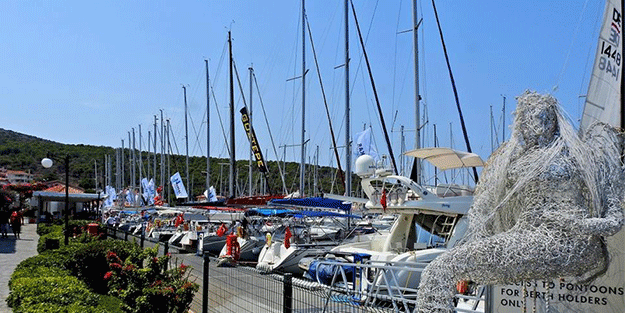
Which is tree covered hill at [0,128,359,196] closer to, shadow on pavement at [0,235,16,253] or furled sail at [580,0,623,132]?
shadow on pavement at [0,235,16,253]

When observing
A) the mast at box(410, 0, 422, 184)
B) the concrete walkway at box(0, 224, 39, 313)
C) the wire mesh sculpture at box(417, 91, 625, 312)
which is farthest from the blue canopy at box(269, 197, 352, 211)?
the wire mesh sculpture at box(417, 91, 625, 312)

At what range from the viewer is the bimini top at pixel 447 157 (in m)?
14.1

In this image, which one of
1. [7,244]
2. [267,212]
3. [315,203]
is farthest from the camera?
[7,244]

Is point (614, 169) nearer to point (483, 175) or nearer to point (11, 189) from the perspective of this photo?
point (483, 175)

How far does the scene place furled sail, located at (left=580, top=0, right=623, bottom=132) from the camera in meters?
10.0

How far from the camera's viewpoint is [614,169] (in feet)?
15.9

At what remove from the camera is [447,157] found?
1436 centimetres

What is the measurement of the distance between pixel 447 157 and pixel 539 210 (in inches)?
390

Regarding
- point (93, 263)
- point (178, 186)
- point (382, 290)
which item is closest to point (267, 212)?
point (93, 263)

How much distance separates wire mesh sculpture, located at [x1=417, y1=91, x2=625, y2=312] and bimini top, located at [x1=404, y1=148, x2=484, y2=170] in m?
8.90

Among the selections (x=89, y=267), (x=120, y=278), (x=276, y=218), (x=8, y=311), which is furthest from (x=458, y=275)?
(x=276, y=218)

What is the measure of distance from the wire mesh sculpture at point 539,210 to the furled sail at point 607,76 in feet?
15.9

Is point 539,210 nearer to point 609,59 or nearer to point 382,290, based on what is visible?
point 609,59

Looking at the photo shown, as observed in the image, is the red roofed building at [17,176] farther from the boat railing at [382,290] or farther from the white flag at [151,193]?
the boat railing at [382,290]
